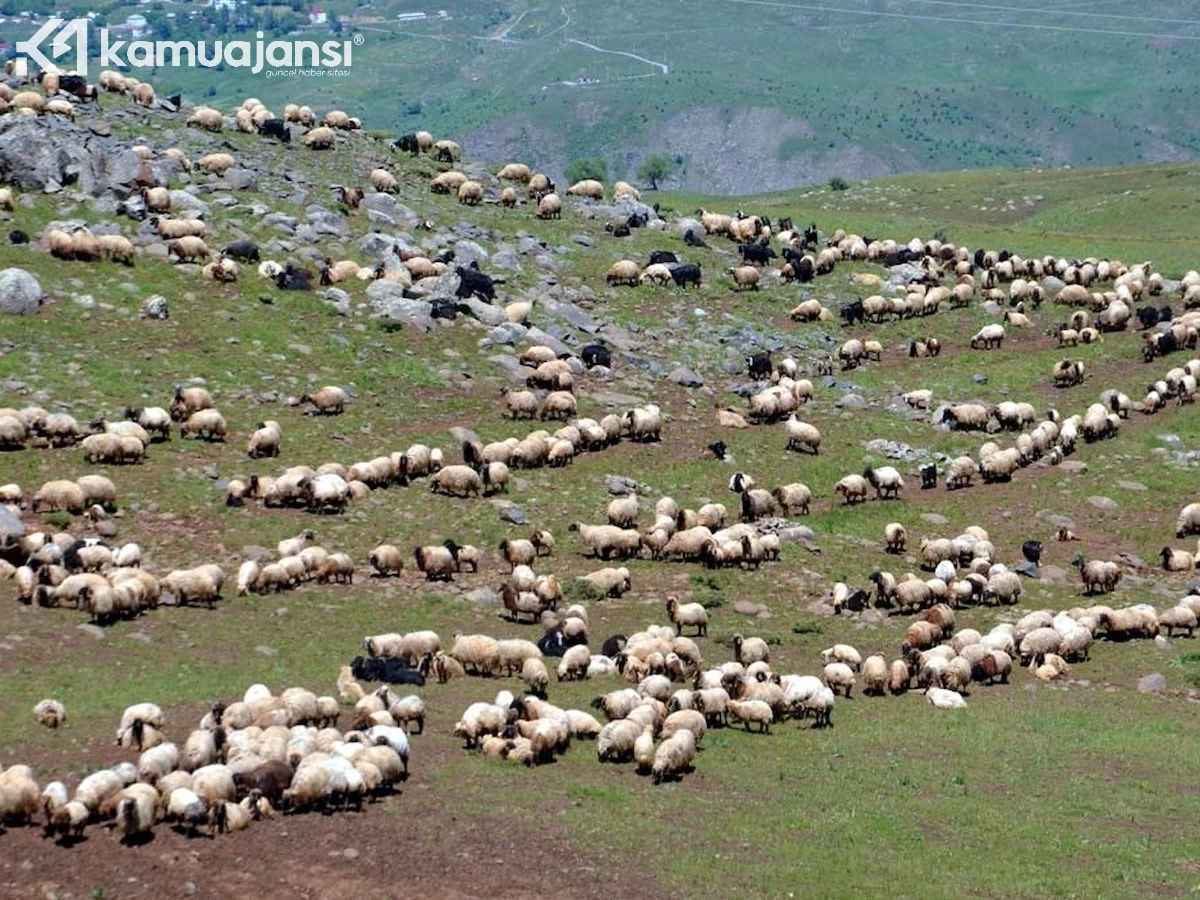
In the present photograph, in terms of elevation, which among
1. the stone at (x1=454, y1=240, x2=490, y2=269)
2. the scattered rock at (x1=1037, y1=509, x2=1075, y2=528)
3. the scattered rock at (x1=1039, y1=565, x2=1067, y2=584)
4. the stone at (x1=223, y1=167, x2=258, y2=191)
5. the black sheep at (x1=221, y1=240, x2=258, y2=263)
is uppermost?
the stone at (x1=223, y1=167, x2=258, y2=191)

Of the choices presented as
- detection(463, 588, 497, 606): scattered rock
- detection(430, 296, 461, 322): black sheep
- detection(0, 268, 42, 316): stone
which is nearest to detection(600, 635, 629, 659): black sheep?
detection(463, 588, 497, 606): scattered rock

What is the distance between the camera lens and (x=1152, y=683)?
92.4 feet

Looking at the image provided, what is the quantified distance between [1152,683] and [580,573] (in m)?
10.9

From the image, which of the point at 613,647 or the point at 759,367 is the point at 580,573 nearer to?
the point at 613,647

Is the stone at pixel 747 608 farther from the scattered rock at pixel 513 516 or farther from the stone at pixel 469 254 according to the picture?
the stone at pixel 469 254

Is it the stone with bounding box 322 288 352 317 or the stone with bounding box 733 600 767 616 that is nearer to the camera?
the stone with bounding box 733 600 767 616

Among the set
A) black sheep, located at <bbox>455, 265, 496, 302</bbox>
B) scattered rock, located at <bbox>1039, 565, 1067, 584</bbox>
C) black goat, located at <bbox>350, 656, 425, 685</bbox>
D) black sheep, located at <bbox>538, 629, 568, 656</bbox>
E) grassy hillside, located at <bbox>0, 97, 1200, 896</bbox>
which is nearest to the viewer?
grassy hillside, located at <bbox>0, 97, 1200, 896</bbox>

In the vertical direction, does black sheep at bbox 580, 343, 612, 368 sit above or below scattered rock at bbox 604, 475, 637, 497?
above

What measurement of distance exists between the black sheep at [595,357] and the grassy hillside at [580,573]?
477 millimetres

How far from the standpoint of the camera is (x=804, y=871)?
18188mm

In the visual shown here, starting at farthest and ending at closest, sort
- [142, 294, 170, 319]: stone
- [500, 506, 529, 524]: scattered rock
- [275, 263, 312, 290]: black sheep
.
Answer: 1. [275, 263, 312, 290]: black sheep
2. [142, 294, 170, 319]: stone
3. [500, 506, 529, 524]: scattered rock

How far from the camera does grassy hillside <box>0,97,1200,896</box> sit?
18.3m

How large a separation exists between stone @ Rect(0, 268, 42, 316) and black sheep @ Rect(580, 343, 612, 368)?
46.6ft

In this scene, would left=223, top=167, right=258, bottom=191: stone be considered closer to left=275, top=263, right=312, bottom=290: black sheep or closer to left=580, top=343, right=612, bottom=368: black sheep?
left=275, top=263, right=312, bottom=290: black sheep
